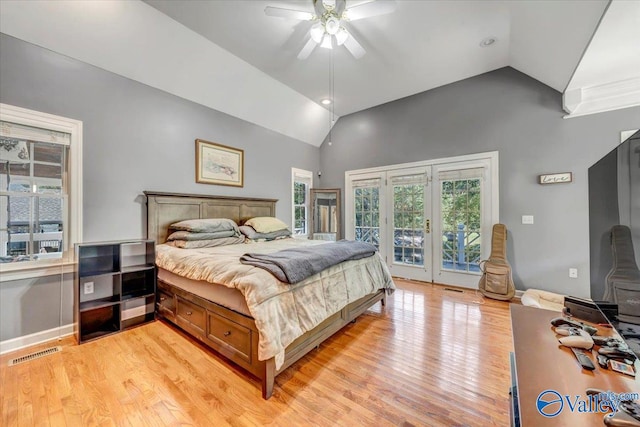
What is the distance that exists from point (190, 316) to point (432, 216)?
3.85 m

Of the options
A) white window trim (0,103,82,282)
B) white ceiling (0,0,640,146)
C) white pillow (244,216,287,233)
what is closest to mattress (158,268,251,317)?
white window trim (0,103,82,282)

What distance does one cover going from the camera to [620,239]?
3.52 ft

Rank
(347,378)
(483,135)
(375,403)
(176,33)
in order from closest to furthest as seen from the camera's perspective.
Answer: (375,403) → (347,378) → (176,33) → (483,135)

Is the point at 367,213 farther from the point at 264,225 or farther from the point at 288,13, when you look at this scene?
the point at 288,13

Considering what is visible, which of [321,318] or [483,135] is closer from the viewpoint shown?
[321,318]

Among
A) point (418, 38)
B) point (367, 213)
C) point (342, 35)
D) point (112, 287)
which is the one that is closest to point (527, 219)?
point (367, 213)

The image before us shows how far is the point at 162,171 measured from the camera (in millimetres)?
3203

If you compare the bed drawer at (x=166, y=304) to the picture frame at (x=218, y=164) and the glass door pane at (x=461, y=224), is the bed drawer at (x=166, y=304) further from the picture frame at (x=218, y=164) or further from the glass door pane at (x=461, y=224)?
the glass door pane at (x=461, y=224)

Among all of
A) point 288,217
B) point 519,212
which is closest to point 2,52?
point 288,217

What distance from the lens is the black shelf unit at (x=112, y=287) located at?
7.90 feet

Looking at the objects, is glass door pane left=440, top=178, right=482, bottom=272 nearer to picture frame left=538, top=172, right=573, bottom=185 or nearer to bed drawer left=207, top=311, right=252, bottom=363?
picture frame left=538, top=172, right=573, bottom=185

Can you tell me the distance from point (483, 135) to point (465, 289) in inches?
96.4

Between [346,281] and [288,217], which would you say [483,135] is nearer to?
[346,281]

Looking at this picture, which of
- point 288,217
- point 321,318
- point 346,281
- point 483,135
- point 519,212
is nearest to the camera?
point 321,318
